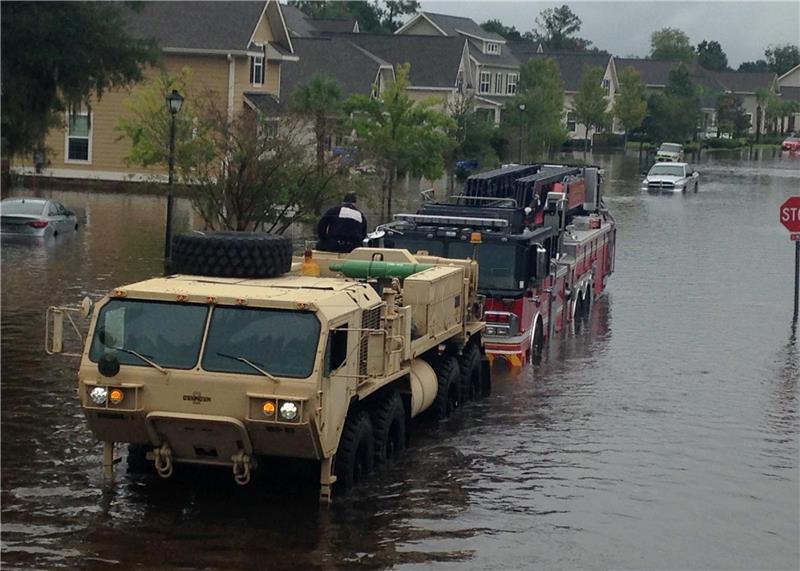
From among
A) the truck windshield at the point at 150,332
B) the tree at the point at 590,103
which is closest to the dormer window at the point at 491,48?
the tree at the point at 590,103

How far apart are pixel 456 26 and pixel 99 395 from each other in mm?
92238

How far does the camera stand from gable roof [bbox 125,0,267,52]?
5347cm

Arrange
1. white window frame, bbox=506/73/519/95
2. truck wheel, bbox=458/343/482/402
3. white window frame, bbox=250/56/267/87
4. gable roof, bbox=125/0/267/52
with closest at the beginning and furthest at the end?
truck wheel, bbox=458/343/482/402
gable roof, bbox=125/0/267/52
white window frame, bbox=250/56/267/87
white window frame, bbox=506/73/519/95

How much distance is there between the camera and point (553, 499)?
14281 mm

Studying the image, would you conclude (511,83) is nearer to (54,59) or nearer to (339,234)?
(54,59)

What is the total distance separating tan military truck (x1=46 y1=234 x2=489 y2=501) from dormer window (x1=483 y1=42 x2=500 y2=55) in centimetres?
8590

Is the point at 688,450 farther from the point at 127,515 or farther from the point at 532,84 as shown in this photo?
the point at 532,84

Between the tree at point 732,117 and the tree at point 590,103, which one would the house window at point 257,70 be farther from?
the tree at point 732,117

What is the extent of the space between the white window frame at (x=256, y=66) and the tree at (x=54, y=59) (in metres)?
34.2

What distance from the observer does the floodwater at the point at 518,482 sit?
1220cm

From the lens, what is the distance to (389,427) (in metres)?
14.9

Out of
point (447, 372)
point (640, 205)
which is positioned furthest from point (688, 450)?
point (640, 205)

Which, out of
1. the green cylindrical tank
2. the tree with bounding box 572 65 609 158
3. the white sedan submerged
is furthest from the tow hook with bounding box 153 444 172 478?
the tree with bounding box 572 65 609 158

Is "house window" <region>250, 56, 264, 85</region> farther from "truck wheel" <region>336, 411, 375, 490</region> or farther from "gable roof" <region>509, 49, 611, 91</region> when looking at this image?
"gable roof" <region>509, 49, 611, 91</region>
